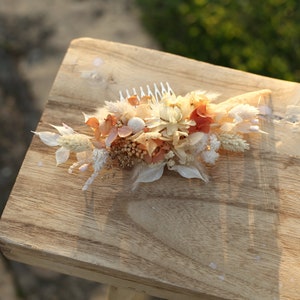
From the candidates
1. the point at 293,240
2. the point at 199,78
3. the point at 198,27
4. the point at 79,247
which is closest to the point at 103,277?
the point at 79,247

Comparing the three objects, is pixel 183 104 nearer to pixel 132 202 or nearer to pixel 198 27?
pixel 132 202

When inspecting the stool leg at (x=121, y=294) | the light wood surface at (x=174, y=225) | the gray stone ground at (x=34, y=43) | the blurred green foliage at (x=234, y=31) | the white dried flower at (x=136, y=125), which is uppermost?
the white dried flower at (x=136, y=125)

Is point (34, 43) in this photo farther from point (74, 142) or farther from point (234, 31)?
point (74, 142)

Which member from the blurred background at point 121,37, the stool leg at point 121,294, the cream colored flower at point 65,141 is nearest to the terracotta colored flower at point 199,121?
the cream colored flower at point 65,141

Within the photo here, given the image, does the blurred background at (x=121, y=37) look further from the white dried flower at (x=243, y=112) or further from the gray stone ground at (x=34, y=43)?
the white dried flower at (x=243, y=112)

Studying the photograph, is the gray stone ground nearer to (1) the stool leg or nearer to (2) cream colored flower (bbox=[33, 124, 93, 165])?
(1) the stool leg

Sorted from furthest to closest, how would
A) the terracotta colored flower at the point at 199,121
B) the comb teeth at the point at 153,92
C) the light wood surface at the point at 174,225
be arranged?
the comb teeth at the point at 153,92 < the terracotta colored flower at the point at 199,121 < the light wood surface at the point at 174,225

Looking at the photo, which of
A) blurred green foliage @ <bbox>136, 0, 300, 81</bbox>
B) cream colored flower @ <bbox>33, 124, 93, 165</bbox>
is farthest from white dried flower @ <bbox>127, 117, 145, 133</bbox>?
blurred green foliage @ <bbox>136, 0, 300, 81</bbox>
